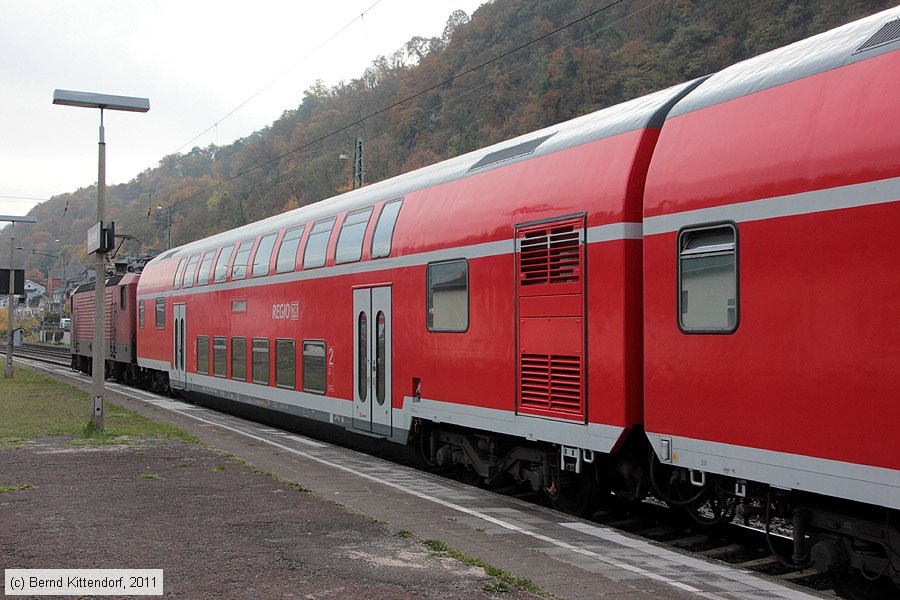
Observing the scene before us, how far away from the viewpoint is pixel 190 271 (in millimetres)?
20859

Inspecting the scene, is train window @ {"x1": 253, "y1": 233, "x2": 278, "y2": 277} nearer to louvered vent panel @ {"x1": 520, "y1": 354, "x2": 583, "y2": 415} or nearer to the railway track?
louvered vent panel @ {"x1": 520, "y1": 354, "x2": 583, "y2": 415}

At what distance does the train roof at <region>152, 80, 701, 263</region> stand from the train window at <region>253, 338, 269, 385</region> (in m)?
2.54

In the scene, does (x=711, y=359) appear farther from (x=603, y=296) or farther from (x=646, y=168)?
(x=646, y=168)

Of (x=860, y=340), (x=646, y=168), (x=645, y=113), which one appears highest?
(x=645, y=113)

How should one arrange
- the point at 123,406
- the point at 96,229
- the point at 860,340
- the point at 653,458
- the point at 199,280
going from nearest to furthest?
the point at 860,340, the point at 653,458, the point at 96,229, the point at 123,406, the point at 199,280

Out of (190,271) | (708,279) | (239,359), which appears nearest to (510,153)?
(708,279)

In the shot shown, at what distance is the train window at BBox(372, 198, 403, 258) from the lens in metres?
11.4

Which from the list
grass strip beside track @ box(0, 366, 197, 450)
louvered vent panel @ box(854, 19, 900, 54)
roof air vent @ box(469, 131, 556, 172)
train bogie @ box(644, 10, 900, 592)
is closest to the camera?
train bogie @ box(644, 10, 900, 592)

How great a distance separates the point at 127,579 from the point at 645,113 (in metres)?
5.51

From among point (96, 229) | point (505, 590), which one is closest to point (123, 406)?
point (96, 229)

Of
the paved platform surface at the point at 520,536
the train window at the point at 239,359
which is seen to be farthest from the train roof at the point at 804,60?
the train window at the point at 239,359

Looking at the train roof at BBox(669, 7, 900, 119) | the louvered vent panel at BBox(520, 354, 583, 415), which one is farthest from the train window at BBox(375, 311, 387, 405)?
the train roof at BBox(669, 7, 900, 119)

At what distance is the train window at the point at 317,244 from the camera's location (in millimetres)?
13578

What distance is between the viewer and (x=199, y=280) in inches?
789
